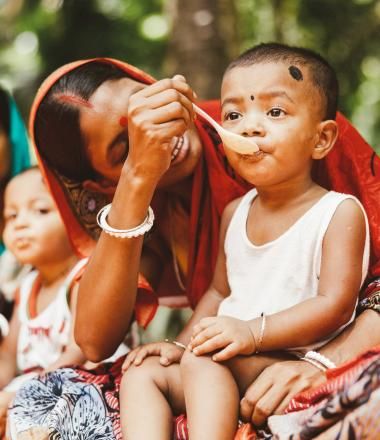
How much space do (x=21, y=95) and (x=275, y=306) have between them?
470cm

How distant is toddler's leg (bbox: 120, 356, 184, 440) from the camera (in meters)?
1.35

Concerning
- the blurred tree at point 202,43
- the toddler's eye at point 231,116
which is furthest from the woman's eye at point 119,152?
the blurred tree at point 202,43

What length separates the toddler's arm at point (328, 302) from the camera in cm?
141

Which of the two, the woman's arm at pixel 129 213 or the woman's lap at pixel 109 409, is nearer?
the woman's lap at pixel 109 409

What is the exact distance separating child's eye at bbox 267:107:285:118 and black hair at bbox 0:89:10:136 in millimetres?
1460

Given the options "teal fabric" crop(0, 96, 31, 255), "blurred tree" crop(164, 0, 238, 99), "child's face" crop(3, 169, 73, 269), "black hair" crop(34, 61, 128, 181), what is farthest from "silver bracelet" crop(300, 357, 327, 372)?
"blurred tree" crop(164, 0, 238, 99)

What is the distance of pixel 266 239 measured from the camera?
1625 mm

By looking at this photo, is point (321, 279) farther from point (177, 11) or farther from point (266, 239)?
point (177, 11)

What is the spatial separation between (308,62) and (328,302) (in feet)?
1.93

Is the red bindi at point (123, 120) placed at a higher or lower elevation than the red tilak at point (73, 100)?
lower

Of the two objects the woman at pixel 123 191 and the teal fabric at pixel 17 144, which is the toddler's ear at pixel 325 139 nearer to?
the woman at pixel 123 191

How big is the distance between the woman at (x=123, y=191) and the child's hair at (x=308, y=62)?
192mm

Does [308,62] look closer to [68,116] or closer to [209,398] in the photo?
[68,116]

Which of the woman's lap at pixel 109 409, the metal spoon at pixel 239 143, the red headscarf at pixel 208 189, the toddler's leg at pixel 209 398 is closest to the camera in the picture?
the woman's lap at pixel 109 409
